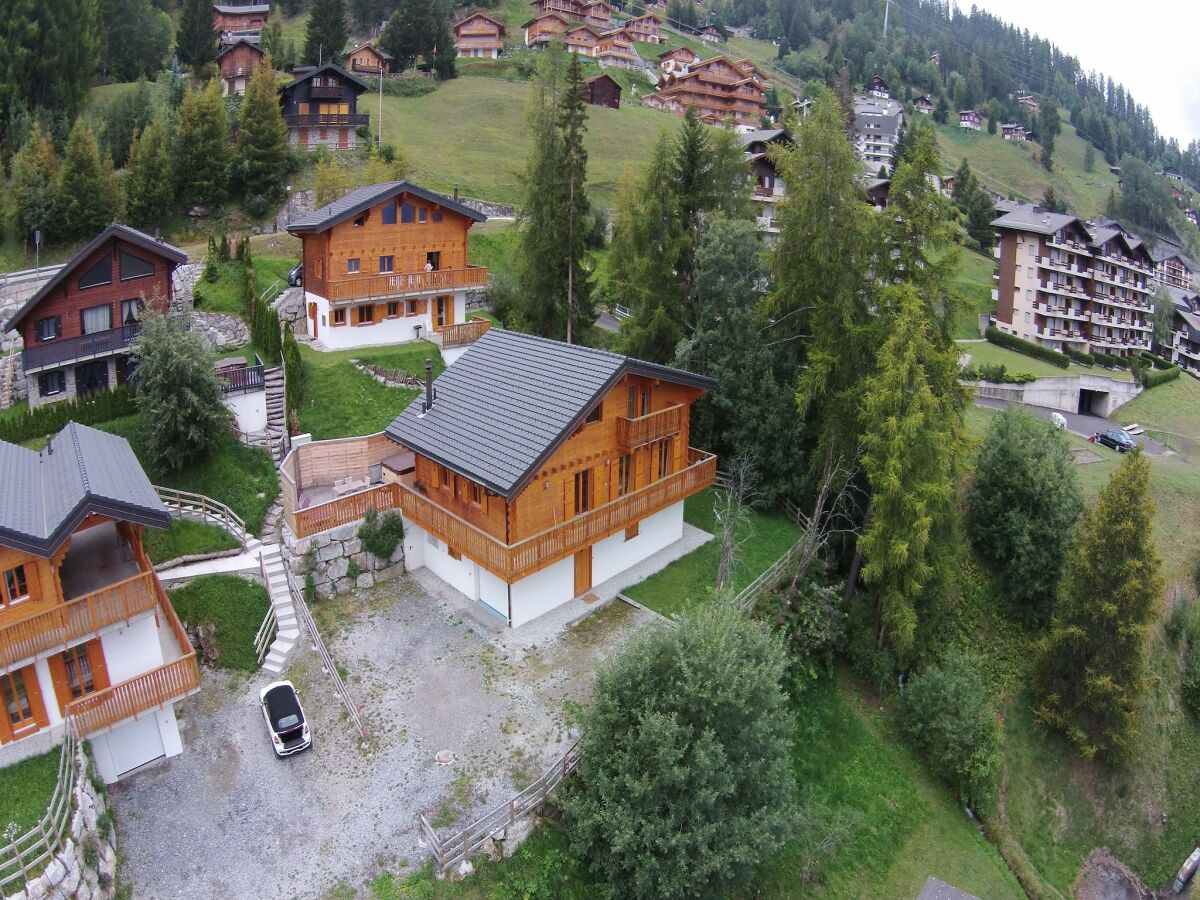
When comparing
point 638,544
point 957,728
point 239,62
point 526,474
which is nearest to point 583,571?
point 638,544

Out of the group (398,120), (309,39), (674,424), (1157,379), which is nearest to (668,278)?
(674,424)

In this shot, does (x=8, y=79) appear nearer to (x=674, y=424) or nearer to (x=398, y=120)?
(x=398, y=120)

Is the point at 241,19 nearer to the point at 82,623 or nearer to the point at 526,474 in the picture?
the point at 526,474

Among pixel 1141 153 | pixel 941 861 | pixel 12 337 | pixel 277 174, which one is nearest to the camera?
pixel 941 861

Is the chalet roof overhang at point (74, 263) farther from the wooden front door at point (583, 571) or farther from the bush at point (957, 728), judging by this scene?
the bush at point (957, 728)

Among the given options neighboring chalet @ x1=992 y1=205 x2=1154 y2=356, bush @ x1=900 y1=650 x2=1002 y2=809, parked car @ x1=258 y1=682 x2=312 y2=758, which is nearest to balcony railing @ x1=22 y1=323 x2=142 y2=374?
parked car @ x1=258 y1=682 x2=312 y2=758
